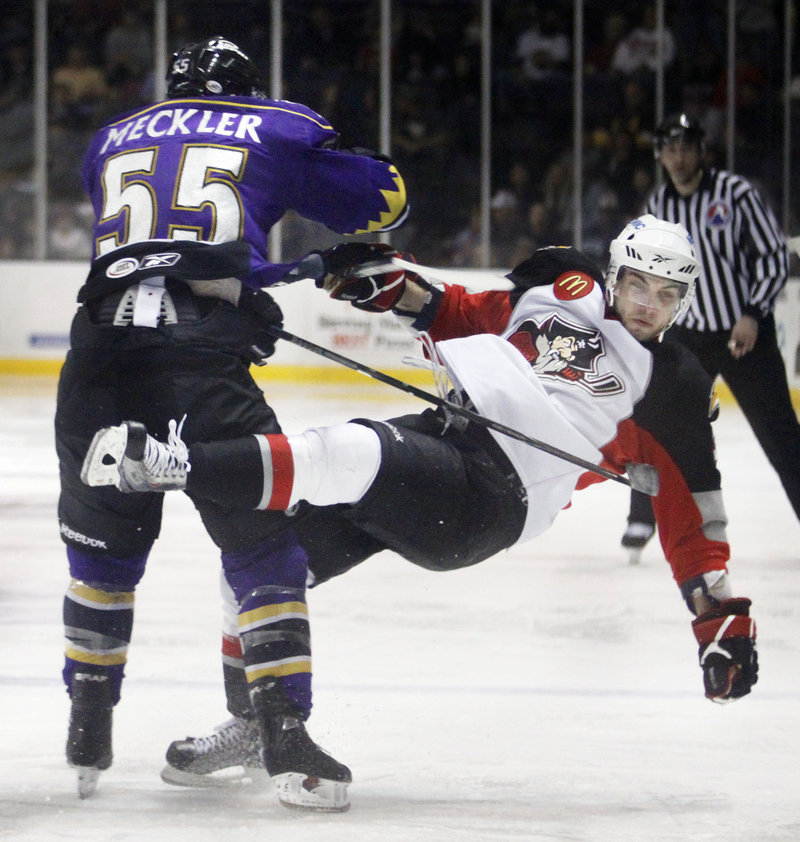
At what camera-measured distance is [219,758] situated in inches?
85.4

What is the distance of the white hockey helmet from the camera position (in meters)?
2.19

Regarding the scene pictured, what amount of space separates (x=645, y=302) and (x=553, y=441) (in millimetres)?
269

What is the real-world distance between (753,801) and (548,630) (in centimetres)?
101

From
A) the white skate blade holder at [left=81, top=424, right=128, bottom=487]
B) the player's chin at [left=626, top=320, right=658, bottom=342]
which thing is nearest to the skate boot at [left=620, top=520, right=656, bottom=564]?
the player's chin at [left=626, top=320, right=658, bottom=342]

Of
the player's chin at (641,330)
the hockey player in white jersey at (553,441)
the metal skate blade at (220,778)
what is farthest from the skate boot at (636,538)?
the metal skate blade at (220,778)

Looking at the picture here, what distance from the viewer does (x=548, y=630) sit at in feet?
9.87

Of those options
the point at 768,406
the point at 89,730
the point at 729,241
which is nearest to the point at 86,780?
the point at 89,730

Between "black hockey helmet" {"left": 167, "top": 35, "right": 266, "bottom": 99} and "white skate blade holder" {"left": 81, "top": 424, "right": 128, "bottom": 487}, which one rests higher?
"black hockey helmet" {"left": 167, "top": 35, "right": 266, "bottom": 99}

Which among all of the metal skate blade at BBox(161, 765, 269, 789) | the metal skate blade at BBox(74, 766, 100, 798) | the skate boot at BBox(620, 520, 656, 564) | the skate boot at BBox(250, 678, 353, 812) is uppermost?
the skate boot at BBox(250, 678, 353, 812)

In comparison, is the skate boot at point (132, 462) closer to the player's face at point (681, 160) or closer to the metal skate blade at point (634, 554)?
the metal skate blade at point (634, 554)

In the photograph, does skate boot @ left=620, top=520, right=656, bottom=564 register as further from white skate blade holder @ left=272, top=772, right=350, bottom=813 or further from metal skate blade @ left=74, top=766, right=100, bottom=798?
metal skate blade @ left=74, top=766, right=100, bottom=798

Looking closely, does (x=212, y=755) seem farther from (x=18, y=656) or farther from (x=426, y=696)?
(x=18, y=656)

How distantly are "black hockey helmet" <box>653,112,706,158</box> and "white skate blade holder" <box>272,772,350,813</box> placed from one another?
2298 mm

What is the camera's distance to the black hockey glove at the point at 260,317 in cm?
204
